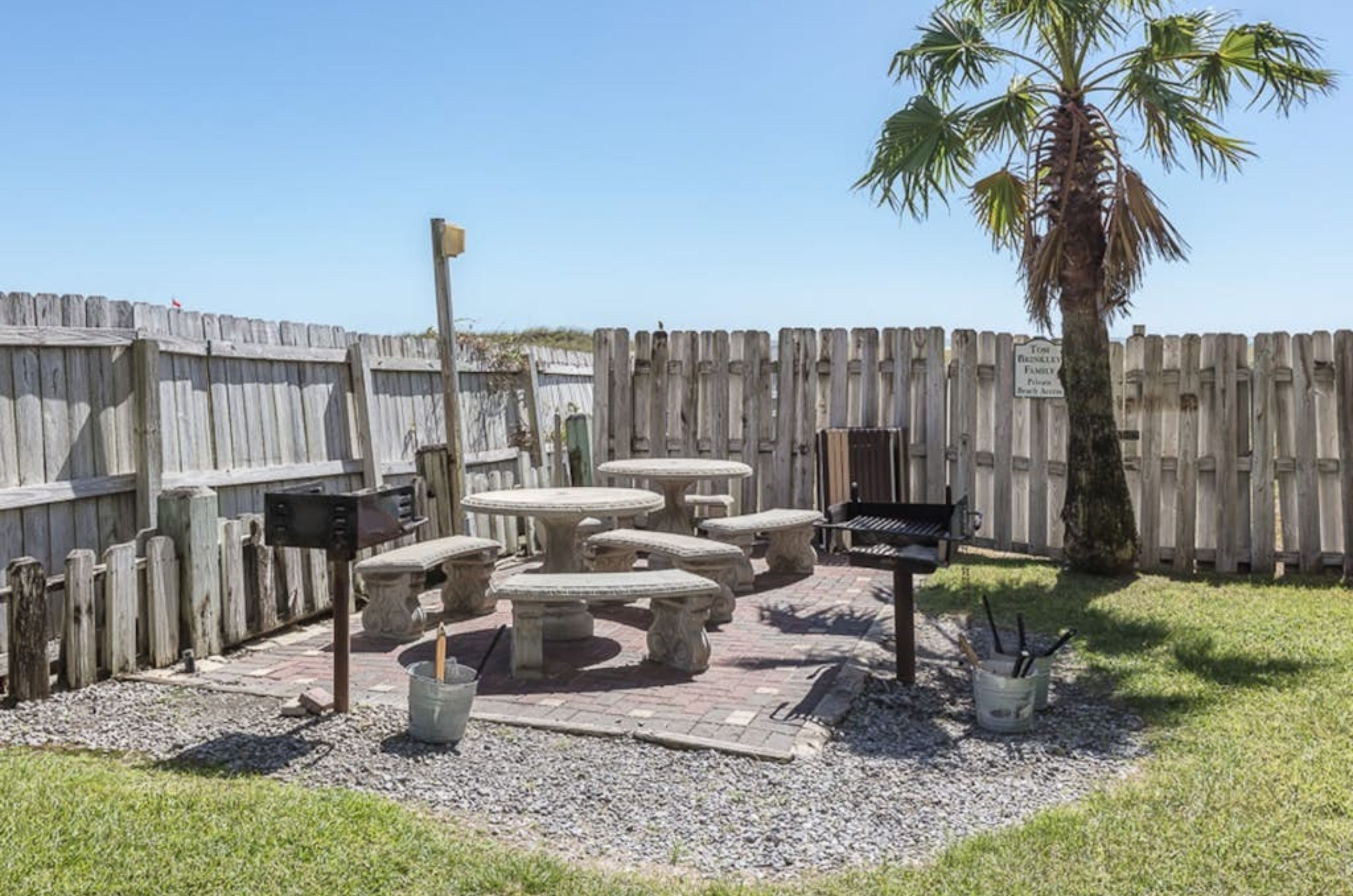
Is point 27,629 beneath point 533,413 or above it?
beneath

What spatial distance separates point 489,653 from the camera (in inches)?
174

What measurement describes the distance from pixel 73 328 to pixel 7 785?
272cm

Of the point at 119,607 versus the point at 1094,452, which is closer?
the point at 119,607

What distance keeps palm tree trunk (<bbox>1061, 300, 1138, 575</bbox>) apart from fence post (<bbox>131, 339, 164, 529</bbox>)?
6.36m

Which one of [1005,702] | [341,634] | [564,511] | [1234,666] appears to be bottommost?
[1234,666]

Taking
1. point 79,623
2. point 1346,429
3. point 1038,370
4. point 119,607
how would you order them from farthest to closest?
point 1038,370, point 1346,429, point 119,607, point 79,623

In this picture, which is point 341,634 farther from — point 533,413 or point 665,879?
point 533,413

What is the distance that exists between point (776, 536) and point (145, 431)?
4659 mm

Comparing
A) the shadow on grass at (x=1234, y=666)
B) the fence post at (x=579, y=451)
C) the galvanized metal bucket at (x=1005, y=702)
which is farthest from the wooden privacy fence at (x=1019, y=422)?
the galvanized metal bucket at (x=1005, y=702)

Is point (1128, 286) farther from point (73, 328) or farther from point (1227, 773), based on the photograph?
point (73, 328)

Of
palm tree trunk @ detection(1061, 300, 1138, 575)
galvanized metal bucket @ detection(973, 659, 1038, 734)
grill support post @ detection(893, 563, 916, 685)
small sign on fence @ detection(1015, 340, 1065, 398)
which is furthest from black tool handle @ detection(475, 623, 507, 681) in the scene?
small sign on fence @ detection(1015, 340, 1065, 398)

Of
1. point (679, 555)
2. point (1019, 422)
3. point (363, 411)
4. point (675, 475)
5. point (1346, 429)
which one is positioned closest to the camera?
point (679, 555)

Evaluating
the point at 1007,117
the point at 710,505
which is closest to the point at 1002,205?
the point at 1007,117

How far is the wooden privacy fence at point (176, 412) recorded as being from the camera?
16.7 ft
